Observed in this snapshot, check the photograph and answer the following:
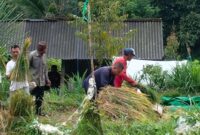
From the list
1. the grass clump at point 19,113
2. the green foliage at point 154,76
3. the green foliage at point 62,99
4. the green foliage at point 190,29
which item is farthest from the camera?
the green foliage at point 190,29

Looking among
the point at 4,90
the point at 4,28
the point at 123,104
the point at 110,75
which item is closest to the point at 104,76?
the point at 110,75

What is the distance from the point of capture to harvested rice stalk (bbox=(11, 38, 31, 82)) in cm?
743

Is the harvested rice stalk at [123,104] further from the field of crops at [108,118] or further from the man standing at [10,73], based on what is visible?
the man standing at [10,73]

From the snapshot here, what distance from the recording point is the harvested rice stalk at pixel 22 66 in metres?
7.43

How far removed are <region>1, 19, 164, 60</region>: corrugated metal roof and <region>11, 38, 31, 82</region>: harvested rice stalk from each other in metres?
7.90

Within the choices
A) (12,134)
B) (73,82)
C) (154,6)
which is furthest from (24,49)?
(154,6)

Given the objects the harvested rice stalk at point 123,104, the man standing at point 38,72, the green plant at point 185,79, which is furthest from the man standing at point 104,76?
the green plant at point 185,79

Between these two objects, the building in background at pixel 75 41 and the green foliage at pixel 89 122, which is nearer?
the green foliage at pixel 89 122

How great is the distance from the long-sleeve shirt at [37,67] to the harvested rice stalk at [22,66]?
0.81 meters

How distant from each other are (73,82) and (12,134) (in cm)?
463

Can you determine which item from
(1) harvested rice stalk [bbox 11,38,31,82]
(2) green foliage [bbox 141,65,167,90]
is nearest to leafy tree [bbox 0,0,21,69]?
(1) harvested rice stalk [bbox 11,38,31,82]

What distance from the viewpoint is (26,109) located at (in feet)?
22.6

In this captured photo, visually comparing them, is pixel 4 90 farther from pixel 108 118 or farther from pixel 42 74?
pixel 108 118

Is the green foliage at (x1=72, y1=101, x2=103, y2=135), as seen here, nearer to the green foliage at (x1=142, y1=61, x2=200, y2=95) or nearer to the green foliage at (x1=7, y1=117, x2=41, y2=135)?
the green foliage at (x1=7, y1=117, x2=41, y2=135)
